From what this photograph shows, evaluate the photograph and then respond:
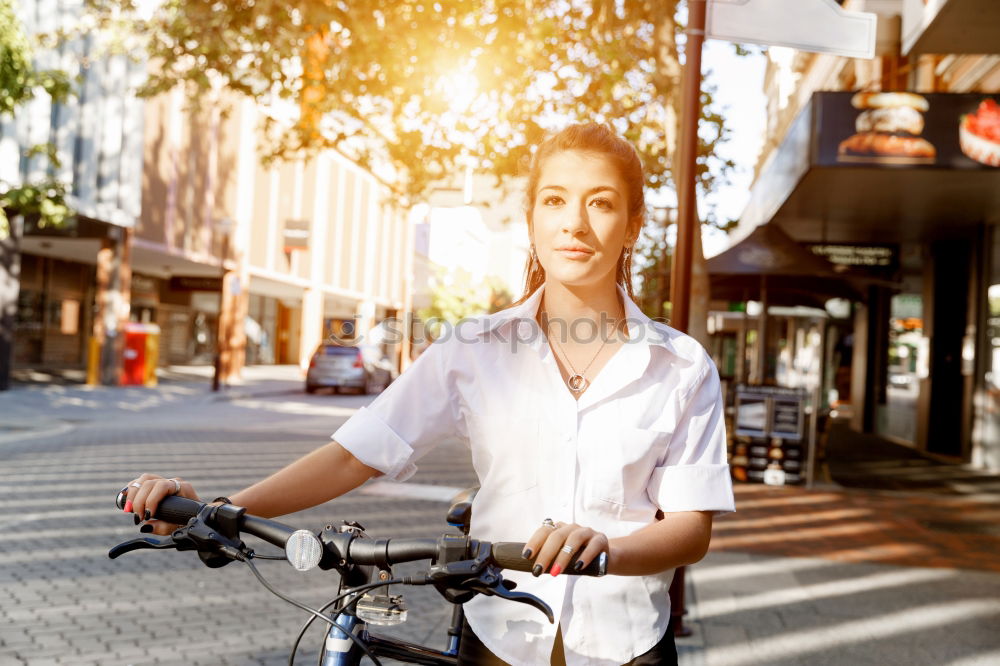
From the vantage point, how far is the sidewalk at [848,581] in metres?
5.12

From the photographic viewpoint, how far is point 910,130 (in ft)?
33.6

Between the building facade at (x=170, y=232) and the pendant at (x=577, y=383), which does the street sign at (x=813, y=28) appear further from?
the building facade at (x=170, y=232)

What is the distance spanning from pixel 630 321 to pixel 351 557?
81 cm

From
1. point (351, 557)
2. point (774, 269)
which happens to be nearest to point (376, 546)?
point (351, 557)

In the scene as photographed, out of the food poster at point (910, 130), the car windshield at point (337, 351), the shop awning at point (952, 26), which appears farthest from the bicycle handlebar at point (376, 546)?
the car windshield at point (337, 351)

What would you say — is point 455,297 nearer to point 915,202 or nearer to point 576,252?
point 915,202

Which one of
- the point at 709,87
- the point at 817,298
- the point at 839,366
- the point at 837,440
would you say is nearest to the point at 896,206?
the point at 817,298

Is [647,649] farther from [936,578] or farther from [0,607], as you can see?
[936,578]

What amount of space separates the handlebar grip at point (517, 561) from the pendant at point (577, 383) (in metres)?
0.55

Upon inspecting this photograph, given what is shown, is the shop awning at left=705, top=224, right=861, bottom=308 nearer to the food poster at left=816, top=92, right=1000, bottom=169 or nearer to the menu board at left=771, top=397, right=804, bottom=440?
the food poster at left=816, top=92, right=1000, bottom=169

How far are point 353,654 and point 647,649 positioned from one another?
1.85ft

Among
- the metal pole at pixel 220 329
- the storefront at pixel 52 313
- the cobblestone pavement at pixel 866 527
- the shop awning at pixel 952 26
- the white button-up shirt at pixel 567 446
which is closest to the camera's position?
the white button-up shirt at pixel 567 446

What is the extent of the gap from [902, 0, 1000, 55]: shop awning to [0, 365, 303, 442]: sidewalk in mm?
11599

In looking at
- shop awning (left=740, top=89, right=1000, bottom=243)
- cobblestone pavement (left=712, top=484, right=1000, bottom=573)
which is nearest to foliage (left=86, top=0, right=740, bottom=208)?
shop awning (left=740, top=89, right=1000, bottom=243)
